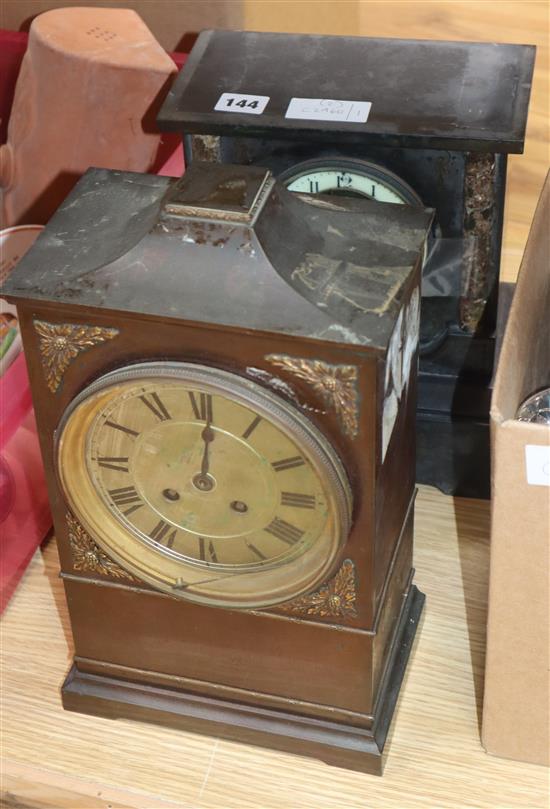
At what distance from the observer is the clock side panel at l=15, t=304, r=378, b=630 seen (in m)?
1.00

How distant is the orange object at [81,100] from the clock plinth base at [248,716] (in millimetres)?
739

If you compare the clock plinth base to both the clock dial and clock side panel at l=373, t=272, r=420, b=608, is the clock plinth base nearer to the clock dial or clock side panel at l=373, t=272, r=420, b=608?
clock side panel at l=373, t=272, r=420, b=608

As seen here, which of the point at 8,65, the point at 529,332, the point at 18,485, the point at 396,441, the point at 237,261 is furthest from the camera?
the point at 8,65

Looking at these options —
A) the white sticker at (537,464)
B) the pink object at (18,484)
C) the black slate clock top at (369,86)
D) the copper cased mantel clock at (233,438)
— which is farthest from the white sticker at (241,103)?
the white sticker at (537,464)

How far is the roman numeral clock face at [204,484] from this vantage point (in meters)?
1.04

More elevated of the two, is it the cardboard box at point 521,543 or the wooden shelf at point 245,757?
the cardboard box at point 521,543

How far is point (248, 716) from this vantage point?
4.17 feet

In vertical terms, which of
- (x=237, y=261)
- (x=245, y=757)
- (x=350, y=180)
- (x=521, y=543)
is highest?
(x=237, y=261)

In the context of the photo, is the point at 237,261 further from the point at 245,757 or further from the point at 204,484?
the point at 245,757

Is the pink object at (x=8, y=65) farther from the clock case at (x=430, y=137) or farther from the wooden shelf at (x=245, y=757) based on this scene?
the wooden shelf at (x=245, y=757)

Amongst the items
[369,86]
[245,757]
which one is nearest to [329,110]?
[369,86]

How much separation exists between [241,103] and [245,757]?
684mm

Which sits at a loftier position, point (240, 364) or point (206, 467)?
point (240, 364)

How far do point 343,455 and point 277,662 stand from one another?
0.91ft
